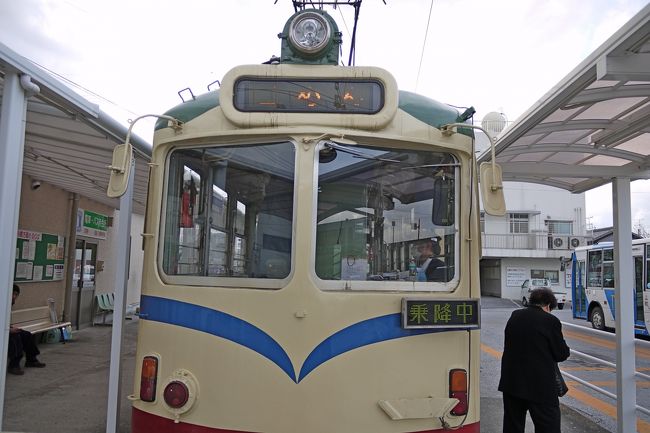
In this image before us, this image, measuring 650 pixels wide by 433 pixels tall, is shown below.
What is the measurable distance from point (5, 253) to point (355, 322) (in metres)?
2.14

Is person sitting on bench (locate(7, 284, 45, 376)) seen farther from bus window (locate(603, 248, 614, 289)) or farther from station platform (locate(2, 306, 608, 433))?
bus window (locate(603, 248, 614, 289))

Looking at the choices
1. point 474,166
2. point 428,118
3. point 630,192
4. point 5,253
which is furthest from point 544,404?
point 5,253

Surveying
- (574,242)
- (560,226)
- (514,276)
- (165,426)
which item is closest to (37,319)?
(165,426)

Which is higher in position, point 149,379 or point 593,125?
point 593,125

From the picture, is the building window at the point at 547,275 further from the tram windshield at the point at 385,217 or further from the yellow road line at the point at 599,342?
the tram windshield at the point at 385,217

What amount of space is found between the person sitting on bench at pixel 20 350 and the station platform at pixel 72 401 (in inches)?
6.7

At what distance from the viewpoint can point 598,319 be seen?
51.6 feet

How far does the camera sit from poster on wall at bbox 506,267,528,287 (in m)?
32.7

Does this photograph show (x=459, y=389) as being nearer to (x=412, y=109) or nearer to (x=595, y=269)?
(x=412, y=109)

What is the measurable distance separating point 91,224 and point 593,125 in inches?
417

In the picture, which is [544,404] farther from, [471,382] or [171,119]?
[171,119]

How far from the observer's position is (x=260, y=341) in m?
2.88

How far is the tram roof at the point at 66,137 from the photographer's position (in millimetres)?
3365

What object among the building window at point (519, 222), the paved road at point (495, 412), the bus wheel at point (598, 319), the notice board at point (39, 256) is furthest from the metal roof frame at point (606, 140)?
the building window at point (519, 222)
